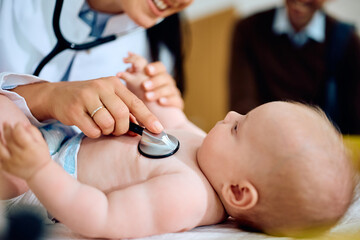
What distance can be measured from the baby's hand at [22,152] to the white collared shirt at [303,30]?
1.54 metres

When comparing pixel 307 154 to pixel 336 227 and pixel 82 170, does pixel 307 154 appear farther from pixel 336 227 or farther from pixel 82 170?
pixel 82 170

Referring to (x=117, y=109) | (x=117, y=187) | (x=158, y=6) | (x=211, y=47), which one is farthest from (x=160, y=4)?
(x=211, y=47)

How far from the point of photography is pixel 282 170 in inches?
22.5

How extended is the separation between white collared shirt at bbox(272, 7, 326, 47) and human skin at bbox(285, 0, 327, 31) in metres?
0.02

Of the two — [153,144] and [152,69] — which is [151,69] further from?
[153,144]

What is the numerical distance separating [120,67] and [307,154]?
60 cm

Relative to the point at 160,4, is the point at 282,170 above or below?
below

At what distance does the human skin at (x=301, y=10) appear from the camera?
65.3 inches

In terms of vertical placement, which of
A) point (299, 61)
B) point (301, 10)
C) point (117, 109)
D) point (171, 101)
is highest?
point (117, 109)

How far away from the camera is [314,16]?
1707 mm

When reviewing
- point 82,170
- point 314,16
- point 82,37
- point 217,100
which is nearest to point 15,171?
point 82,170

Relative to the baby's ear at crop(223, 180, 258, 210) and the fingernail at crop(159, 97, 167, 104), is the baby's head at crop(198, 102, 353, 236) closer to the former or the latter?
the baby's ear at crop(223, 180, 258, 210)

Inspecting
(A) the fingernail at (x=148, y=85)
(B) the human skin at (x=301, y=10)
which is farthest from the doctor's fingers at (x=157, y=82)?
(B) the human skin at (x=301, y=10)

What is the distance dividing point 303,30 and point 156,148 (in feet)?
4.53
